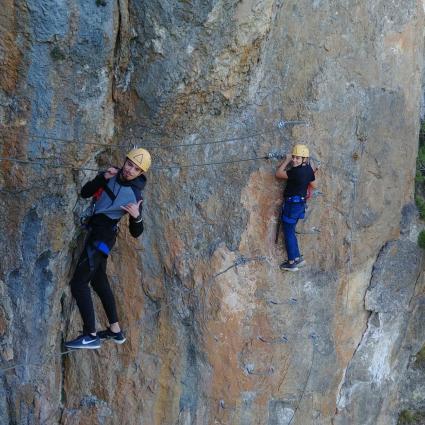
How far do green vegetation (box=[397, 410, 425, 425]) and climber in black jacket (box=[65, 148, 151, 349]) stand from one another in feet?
22.0

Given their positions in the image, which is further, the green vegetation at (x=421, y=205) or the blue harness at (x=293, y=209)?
the green vegetation at (x=421, y=205)

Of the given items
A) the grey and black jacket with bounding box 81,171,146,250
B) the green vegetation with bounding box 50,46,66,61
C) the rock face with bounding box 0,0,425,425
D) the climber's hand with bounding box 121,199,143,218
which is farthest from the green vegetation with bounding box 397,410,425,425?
the green vegetation with bounding box 50,46,66,61

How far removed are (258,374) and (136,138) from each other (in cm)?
384

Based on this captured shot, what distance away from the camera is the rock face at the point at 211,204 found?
25.2 ft

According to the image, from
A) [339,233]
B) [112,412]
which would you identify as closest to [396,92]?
[339,233]

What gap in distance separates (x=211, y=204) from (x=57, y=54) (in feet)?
9.53

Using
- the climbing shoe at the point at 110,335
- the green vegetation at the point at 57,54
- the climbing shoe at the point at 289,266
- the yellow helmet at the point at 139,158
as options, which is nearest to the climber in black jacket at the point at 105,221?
the yellow helmet at the point at 139,158

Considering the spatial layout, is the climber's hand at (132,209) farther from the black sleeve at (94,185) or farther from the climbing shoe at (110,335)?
the climbing shoe at (110,335)

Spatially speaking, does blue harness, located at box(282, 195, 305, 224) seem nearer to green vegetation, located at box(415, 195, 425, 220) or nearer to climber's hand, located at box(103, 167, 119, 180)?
climber's hand, located at box(103, 167, 119, 180)

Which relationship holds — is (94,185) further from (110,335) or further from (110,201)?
(110,335)

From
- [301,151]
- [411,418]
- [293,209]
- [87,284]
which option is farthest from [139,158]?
[411,418]

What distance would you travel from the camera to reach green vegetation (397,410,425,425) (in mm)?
11896

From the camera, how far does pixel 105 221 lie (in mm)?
7309

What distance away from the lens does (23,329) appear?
8312 mm
